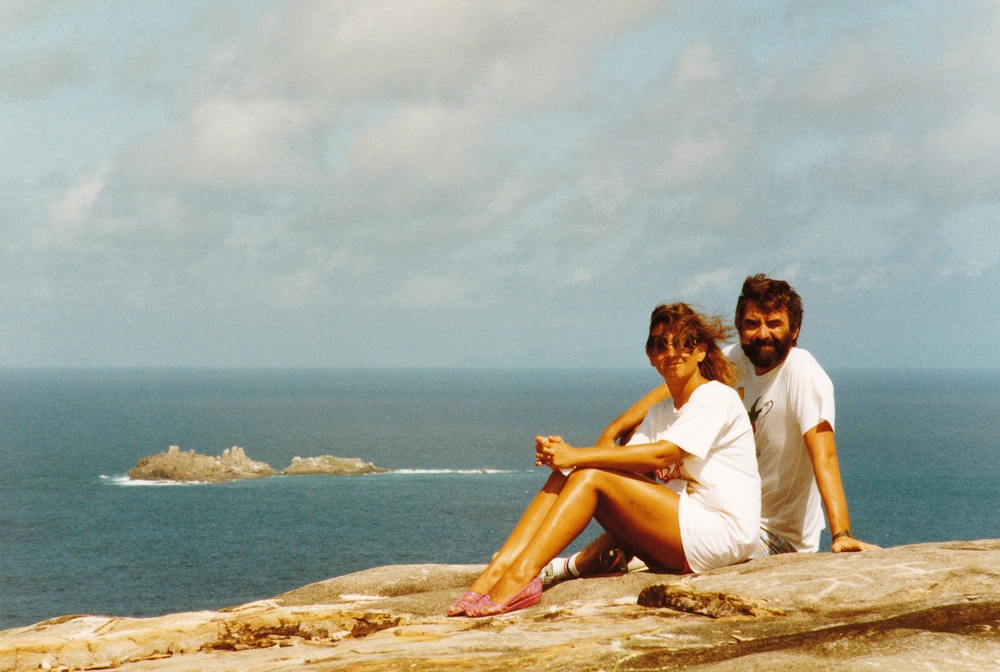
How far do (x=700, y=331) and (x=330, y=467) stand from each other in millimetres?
127342

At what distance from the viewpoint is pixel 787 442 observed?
27.8 ft

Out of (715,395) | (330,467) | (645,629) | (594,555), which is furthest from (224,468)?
(645,629)

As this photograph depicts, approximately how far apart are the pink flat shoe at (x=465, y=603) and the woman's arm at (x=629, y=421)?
1.90m

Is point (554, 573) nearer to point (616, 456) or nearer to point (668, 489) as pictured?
point (668, 489)

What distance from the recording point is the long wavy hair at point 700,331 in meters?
7.51

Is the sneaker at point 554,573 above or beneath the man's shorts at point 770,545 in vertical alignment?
beneath

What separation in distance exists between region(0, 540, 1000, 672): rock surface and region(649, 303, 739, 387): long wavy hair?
1.68 metres

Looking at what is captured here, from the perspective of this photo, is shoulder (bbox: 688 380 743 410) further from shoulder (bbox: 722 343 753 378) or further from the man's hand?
the man's hand

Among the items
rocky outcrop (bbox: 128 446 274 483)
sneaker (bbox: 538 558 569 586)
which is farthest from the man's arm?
rocky outcrop (bbox: 128 446 274 483)

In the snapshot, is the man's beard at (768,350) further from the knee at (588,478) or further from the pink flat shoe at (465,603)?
the pink flat shoe at (465,603)

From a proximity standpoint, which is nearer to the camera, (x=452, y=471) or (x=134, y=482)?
(x=134, y=482)

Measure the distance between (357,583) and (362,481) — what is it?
117m

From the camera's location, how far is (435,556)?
261 ft

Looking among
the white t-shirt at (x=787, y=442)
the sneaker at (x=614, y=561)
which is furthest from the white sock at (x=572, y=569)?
the white t-shirt at (x=787, y=442)
